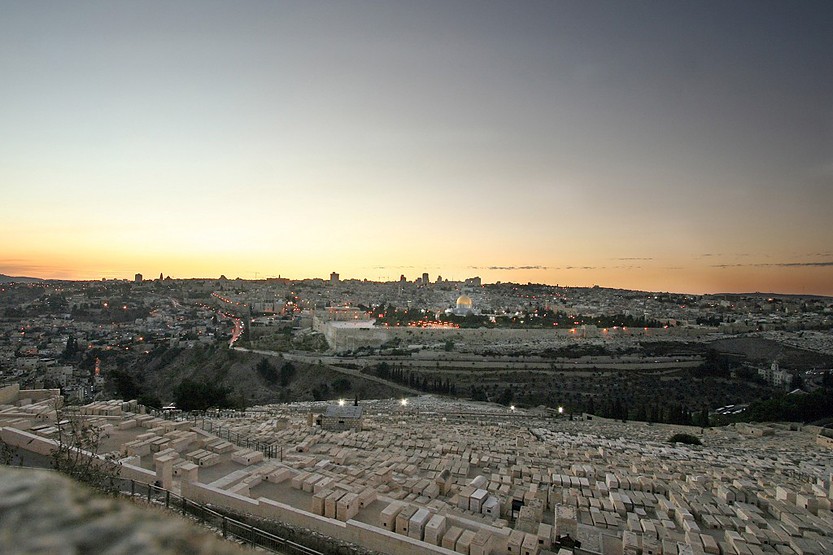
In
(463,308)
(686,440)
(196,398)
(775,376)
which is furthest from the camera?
(463,308)

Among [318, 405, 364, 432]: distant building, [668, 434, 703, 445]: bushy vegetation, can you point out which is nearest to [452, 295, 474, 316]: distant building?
[668, 434, 703, 445]: bushy vegetation

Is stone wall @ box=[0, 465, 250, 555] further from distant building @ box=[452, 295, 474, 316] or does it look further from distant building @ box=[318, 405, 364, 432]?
distant building @ box=[452, 295, 474, 316]

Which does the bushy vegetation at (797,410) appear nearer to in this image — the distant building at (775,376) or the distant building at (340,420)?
the distant building at (775,376)

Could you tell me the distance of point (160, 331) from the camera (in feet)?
132

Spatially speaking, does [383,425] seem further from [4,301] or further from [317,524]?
[4,301]

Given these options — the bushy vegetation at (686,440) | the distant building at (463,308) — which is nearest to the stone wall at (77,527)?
the bushy vegetation at (686,440)

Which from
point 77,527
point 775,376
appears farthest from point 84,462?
point 775,376

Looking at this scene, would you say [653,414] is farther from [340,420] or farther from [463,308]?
[463,308]

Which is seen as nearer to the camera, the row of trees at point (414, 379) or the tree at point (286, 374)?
the row of trees at point (414, 379)

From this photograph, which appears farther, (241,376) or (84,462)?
(241,376)

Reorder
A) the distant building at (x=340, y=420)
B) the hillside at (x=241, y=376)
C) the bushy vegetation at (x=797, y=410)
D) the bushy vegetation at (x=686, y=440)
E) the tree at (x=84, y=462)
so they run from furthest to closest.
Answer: the hillside at (x=241, y=376)
the bushy vegetation at (x=797, y=410)
the bushy vegetation at (x=686, y=440)
the distant building at (x=340, y=420)
the tree at (x=84, y=462)

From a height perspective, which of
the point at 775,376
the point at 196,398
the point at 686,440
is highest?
the point at 196,398

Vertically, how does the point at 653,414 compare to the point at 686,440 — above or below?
below

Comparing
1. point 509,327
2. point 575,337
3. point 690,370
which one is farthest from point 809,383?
point 509,327
